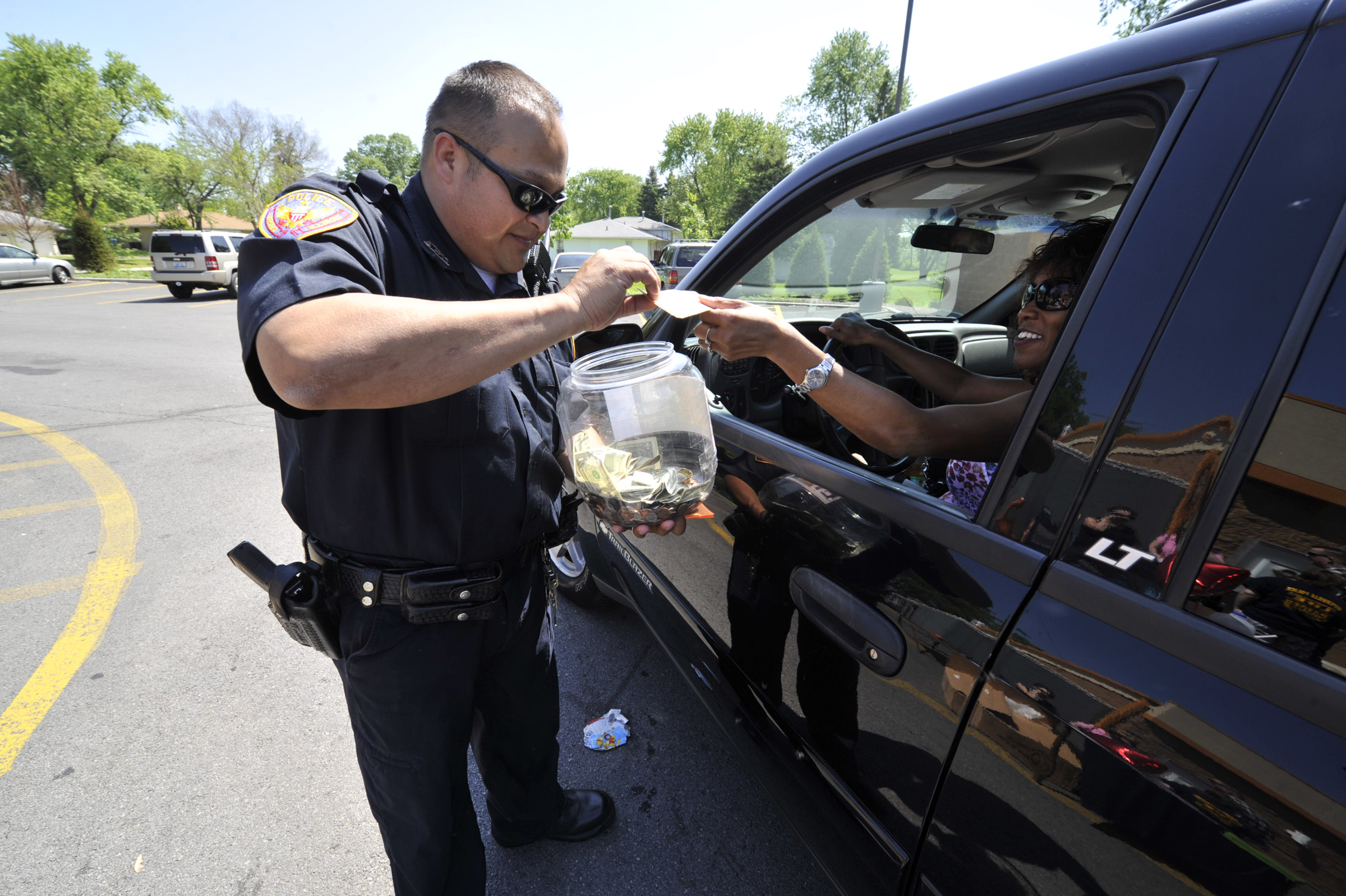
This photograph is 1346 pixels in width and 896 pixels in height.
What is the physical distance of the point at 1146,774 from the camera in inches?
30.9

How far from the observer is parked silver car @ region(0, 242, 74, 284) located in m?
20.0

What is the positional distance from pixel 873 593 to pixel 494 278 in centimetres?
105

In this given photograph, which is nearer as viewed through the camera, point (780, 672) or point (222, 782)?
point (780, 672)

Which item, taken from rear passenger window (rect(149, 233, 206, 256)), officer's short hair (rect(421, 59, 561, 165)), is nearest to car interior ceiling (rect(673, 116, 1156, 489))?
officer's short hair (rect(421, 59, 561, 165))

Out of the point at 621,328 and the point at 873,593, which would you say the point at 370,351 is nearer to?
the point at 873,593

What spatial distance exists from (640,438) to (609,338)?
2.76 feet

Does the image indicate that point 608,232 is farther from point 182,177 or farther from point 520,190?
point 520,190

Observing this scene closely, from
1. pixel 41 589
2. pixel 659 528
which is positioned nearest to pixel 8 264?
pixel 41 589

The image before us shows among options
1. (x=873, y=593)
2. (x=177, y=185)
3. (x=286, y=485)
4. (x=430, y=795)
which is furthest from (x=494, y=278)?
(x=177, y=185)

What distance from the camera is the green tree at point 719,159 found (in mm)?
51500

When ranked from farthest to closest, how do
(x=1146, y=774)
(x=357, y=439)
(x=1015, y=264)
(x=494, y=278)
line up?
1. (x=1015, y=264)
2. (x=494, y=278)
3. (x=357, y=439)
4. (x=1146, y=774)

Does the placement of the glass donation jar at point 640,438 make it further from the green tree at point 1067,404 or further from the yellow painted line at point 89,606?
the yellow painted line at point 89,606

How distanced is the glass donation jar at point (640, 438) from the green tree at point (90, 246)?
1474 inches

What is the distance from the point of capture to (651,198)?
276ft
